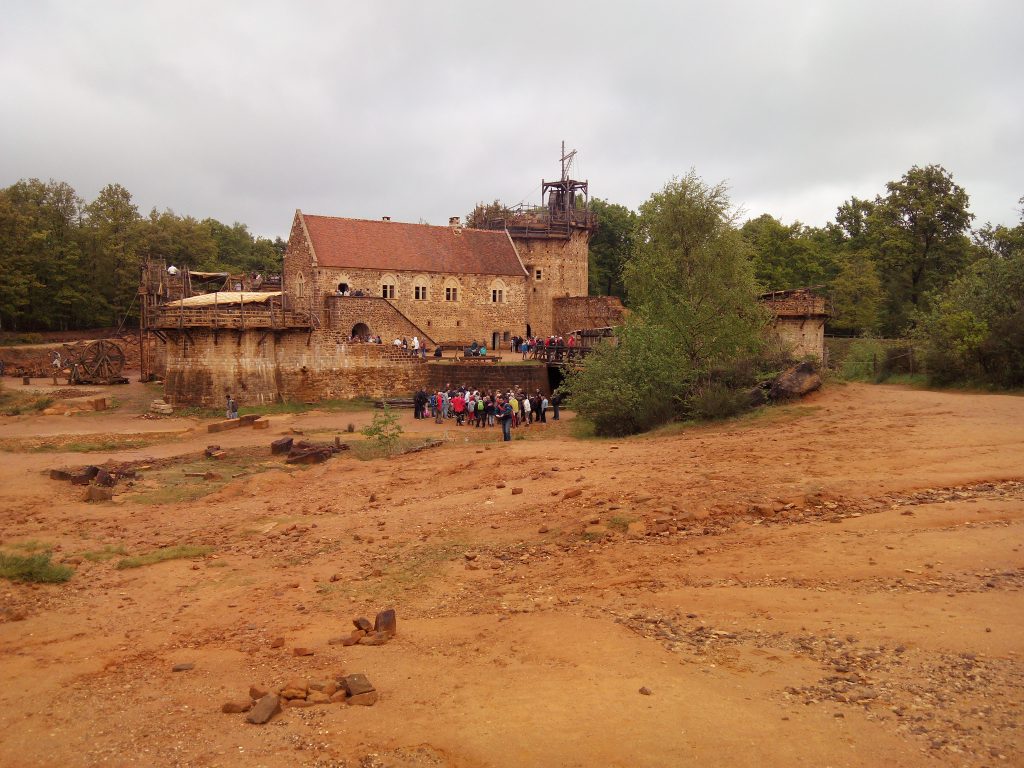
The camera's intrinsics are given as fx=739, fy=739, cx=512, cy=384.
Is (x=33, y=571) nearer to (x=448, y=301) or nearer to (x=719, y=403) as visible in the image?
(x=719, y=403)

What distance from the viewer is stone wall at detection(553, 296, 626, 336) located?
46938 millimetres

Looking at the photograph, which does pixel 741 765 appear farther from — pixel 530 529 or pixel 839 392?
pixel 839 392

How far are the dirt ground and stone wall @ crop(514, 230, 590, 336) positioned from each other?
3404cm

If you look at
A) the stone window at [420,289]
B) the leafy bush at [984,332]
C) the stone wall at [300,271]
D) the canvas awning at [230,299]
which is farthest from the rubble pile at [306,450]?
the stone window at [420,289]

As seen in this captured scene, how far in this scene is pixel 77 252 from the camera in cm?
4991

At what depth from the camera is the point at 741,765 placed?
16.5ft

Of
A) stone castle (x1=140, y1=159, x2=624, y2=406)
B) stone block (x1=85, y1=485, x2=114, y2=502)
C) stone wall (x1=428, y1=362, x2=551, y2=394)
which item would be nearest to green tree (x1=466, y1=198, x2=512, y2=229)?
stone castle (x1=140, y1=159, x2=624, y2=406)

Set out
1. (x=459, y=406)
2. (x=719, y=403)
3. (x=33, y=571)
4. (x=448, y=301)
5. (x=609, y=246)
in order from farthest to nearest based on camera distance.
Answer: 1. (x=609, y=246)
2. (x=448, y=301)
3. (x=459, y=406)
4. (x=719, y=403)
5. (x=33, y=571)

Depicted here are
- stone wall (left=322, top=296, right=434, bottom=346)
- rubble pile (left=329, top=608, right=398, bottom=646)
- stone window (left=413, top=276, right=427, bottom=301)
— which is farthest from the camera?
stone window (left=413, top=276, right=427, bottom=301)

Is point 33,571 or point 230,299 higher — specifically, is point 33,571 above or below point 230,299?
below

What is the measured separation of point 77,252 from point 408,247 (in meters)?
23.9

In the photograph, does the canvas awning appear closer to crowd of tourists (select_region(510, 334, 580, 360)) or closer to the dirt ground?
crowd of tourists (select_region(510, 334, 580, 360))

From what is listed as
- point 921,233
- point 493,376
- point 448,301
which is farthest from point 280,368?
point 921,233

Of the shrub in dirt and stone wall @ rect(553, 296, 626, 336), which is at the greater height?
stone wall @ rect(553, 296, 626, 336)
